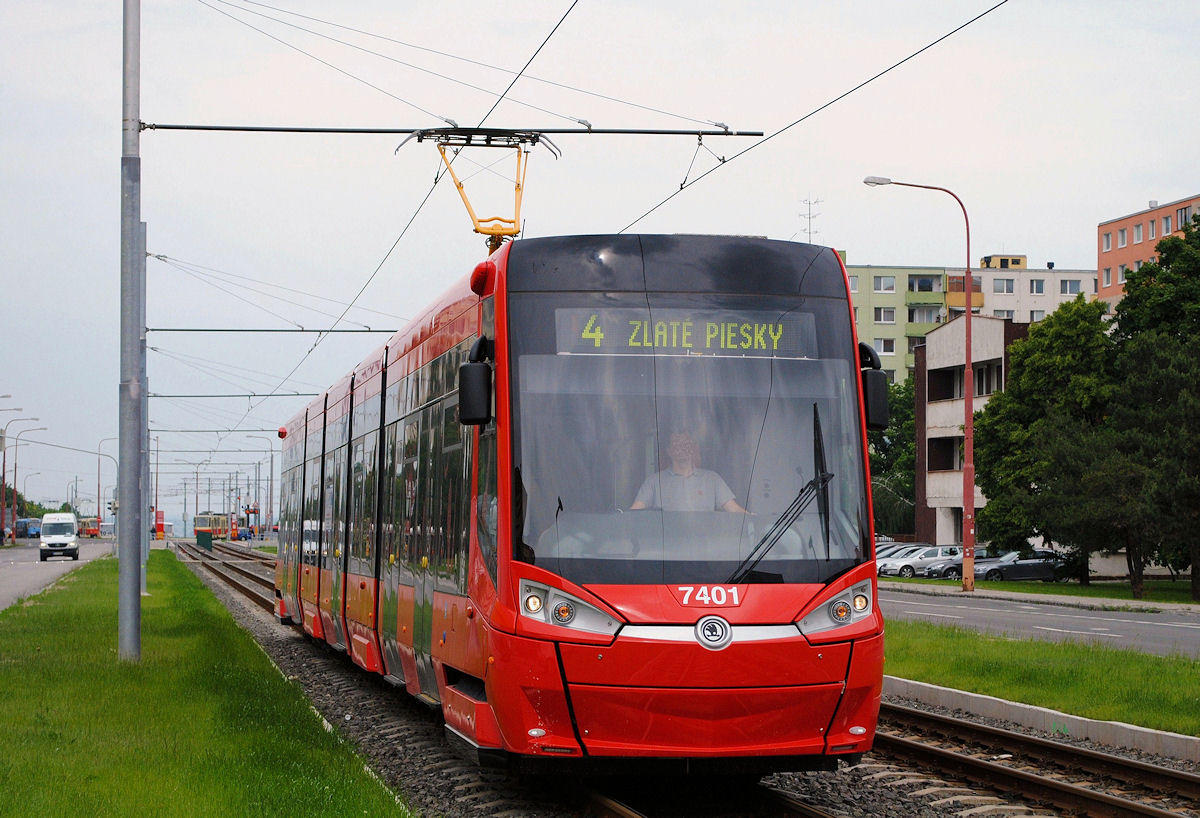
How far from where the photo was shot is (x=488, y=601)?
836cm

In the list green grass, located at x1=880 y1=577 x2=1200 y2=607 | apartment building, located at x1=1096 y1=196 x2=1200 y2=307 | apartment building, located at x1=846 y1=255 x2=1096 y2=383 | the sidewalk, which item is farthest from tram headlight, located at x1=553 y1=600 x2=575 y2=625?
apartment building, located at x1=846 y1=255 x2=1096 y2=383

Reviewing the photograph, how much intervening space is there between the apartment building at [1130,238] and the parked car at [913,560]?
50879 millimetres

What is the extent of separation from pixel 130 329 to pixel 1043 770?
11.7m

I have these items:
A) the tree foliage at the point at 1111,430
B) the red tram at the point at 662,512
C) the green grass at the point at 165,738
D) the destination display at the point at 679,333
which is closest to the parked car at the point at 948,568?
the tree foliage at the point at 1111,430

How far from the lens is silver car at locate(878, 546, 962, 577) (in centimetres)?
5681

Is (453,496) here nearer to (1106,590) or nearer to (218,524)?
(1106,590)

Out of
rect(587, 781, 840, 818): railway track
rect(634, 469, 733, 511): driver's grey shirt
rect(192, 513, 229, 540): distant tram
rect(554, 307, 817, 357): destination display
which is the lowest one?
rect(192, 513, 229, 540): distant tram

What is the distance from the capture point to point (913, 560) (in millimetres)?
57531

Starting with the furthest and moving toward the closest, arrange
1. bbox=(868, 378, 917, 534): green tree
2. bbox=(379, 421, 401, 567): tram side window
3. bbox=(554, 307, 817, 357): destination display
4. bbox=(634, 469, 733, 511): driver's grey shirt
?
1. bbox=(868, 378, 917, 534): green tree
2. bbox=(379, 421, 401, 567): tram side window
3. bbox=(554, 307, 817, 357): destination display
4. bbox=(634, 469, 733, 511): driver's grey shirt

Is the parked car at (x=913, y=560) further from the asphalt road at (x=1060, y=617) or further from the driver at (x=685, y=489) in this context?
the driver at (x=685, y=489)

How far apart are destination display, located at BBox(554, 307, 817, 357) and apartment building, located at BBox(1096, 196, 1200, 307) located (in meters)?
99.7

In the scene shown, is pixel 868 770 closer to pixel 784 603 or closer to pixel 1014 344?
pixel 784 603

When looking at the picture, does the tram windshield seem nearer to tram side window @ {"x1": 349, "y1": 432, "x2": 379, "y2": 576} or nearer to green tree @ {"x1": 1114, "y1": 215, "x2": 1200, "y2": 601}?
tram side window @ {"x1": 349, "y1": 432, "x2": 379, "y2": 576}

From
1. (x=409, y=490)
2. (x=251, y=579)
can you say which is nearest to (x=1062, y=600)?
(x=251, y=579)
